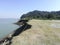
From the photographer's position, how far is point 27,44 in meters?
16.8

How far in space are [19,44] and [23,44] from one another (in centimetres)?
43

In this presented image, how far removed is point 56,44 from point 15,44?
175 inches

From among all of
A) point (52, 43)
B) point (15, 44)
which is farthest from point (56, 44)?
point (15, 44)

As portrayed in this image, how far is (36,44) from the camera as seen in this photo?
1680 centimetres

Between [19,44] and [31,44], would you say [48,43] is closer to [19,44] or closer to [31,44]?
[31,44]

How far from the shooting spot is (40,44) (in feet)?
55.3

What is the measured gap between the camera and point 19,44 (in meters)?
16.7

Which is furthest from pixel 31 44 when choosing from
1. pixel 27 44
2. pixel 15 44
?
pixel 15 44

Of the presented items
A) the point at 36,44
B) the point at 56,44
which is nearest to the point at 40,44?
the point at 36,44

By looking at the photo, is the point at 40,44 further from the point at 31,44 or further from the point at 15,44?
the point at 15,44

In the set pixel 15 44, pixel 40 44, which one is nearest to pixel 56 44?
pixel 40 44

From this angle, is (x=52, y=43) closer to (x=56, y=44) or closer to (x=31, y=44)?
(x=56, y=44)

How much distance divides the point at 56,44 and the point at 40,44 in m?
1.72

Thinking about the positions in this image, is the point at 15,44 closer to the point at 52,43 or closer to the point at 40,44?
the point at 40,44
